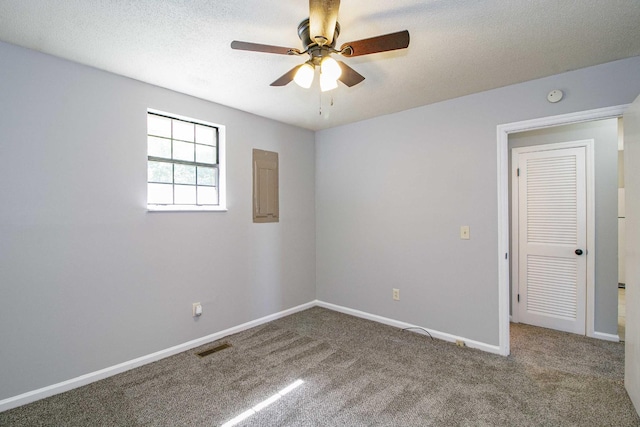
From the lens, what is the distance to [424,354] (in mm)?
2779

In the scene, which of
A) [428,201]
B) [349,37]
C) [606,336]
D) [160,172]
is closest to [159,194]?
[160,172]

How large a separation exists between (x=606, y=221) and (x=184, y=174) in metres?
4.26

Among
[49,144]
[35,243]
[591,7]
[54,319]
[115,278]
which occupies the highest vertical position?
[591,7]

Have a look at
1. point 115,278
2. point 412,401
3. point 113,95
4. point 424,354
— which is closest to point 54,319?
point 115,278

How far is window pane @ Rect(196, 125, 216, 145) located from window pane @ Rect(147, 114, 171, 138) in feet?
0.93

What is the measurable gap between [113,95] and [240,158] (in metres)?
1.24

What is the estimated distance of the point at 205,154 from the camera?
3.15 m

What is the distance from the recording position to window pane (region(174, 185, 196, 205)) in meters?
2.96

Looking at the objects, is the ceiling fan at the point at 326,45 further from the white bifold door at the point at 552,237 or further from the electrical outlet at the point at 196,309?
the white bifold door at the point at 552,237

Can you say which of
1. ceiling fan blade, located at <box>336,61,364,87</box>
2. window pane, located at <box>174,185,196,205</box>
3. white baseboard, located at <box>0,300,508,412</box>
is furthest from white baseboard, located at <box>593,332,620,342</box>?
window pane, located at <box>174,185,196,205</box>

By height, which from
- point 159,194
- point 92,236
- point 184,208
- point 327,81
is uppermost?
point 327,81

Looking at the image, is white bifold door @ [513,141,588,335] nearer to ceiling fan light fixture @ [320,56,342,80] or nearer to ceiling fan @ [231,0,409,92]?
ceiling fan @ [231,0,409,92]

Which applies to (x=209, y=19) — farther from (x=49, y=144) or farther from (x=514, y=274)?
(x=514, y=274)

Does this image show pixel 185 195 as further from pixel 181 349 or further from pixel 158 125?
pixel 181 349
